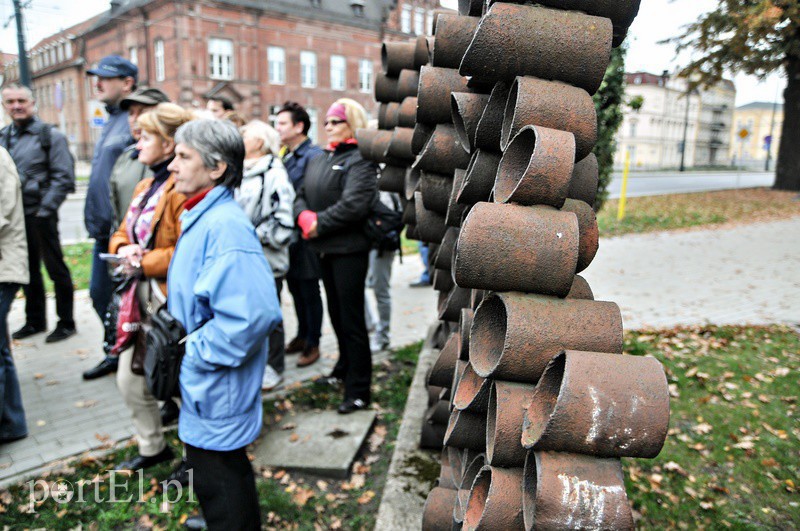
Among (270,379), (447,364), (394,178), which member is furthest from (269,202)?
(447,364)

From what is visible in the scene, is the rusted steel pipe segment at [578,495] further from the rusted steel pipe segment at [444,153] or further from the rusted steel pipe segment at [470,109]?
the rusted steel pipe segment at [444,153]

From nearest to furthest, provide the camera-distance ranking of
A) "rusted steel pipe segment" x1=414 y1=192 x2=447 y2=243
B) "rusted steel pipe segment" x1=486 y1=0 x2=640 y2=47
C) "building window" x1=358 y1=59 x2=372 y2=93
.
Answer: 1. "rusted steel pipe segment" x1=486 y1=0 x2=640 y2=47
2. "rusted steel pipe segment" x1=414 y1=192 x2=447 y2=243
3. "building window" x1=358 y1=59 x2=372 y2=93

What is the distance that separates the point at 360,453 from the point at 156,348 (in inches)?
68.9

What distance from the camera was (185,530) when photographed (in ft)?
10.2

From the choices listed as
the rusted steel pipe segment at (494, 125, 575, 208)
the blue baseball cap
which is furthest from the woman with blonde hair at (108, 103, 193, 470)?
the rusted steel pipe segment at (494, 125, 575, 208)

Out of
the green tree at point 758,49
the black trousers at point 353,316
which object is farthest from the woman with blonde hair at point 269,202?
the green tree at point 758,49

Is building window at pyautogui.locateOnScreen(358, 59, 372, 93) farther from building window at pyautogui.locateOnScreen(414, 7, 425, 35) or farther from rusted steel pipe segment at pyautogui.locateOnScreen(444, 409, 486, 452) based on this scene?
rusted steel pipe segment at pyautogui.locateOnScreen(444, 409, 486, 452)

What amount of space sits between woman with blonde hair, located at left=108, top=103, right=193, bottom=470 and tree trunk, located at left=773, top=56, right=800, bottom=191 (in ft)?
77.1

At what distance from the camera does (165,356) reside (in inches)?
104

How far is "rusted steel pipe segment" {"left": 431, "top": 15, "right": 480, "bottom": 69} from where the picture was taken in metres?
2.01

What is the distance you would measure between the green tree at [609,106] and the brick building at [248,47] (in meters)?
29.7

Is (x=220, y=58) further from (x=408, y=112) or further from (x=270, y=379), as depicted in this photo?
(x=408, y=112)

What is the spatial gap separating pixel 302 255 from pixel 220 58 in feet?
124

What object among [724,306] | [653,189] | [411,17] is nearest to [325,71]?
[411,17]
